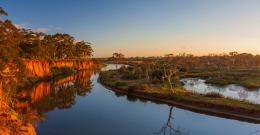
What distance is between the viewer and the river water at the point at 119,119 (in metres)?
30.1

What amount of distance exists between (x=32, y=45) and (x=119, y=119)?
5123cm

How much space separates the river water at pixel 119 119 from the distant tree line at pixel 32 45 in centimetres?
788

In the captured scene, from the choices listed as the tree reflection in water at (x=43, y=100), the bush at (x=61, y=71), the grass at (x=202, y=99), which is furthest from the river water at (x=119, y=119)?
the bush at (x=61, y=71)

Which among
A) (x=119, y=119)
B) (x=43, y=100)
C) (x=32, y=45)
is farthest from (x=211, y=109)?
(x=32, y=45)

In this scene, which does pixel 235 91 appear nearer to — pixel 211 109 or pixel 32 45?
pixel 211 109

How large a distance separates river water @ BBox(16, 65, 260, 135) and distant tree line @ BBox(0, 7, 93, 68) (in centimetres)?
788

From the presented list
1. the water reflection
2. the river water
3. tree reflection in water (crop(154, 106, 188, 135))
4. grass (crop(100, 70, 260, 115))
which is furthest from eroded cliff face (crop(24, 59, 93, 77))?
tree reflection in water (crop(154, 106, 188, 135))

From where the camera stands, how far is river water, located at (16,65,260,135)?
98.9ft

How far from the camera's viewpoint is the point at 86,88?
A: 2520 inches

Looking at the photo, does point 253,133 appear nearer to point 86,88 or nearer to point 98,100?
point 98,100

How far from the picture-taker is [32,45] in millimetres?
77875

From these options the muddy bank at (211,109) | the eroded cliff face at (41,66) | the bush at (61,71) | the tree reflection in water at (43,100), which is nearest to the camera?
the muddy bank at (211,109)

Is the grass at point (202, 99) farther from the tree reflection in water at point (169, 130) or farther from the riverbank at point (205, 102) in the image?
the tree reflection in water at point (169, 130)

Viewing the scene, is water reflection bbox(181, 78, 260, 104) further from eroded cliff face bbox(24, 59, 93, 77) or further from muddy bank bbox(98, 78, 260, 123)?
eroded cliff face bbox(24, 59, 93, 77)
